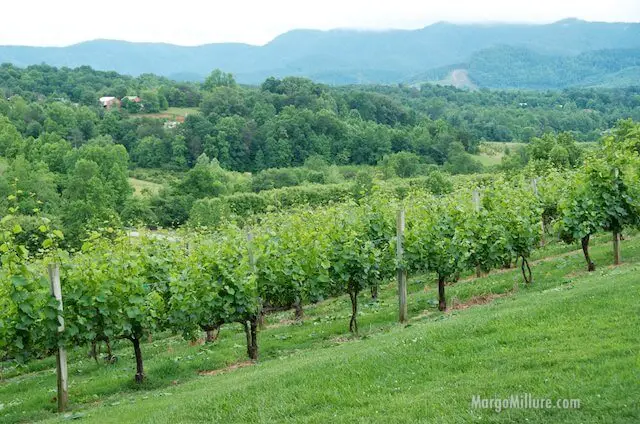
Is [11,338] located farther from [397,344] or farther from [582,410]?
[582,410]

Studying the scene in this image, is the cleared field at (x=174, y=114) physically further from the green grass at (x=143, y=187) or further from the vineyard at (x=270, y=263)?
the vineyard at (x=270, y=263)

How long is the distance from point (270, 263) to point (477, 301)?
5.03 metres

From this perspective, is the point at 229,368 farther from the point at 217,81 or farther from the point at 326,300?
the point at 217,81

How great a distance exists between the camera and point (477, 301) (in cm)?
1596

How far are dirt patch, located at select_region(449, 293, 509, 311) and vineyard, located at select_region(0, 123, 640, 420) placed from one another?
10.5 inches

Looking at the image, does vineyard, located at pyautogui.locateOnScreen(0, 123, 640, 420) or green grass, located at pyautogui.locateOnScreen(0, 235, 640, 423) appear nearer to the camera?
green grass, located at pyautogui.locateOnScreen(0, 235, 640, 423)

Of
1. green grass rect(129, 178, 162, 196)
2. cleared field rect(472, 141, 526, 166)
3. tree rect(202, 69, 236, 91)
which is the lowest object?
green grass rect(129, 178, 162, 196)

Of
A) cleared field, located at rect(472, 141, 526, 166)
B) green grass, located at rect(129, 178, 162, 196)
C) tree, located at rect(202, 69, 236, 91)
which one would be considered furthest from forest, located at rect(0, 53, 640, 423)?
tree, located at rect(202, 69, 236, 91)

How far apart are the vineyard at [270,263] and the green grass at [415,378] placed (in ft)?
2.42

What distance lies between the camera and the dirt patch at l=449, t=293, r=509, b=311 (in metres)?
15.6

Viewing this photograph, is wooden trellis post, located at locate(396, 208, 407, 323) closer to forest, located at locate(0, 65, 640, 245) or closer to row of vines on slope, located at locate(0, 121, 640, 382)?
row of vines on slope, located at locate(0, 121, 640, 382)

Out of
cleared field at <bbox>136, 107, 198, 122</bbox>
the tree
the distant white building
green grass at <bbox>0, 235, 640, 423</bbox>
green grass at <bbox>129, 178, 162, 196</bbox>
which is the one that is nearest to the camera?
green grass at <bbox>0, 235, 640, 423</bbox>

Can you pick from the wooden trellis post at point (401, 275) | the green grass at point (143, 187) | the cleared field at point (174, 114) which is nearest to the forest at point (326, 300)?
the wooden trellis post at point (401, 275)

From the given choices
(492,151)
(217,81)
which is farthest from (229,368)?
(217,81)
